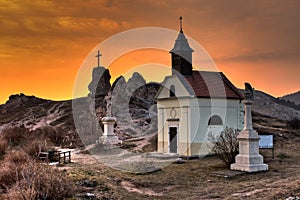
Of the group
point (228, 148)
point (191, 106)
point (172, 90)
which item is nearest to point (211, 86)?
point (191, 106)

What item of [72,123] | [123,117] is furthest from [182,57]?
[72,123]

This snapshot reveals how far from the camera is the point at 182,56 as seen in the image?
25.9m

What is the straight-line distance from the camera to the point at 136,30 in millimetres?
22391

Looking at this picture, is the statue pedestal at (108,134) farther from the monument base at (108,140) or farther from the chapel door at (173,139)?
the chapel door at (173,139)

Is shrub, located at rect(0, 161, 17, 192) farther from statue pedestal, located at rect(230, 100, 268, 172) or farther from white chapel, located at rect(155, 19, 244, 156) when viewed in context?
white chapel, located at rect(155, 19, 244, 156)

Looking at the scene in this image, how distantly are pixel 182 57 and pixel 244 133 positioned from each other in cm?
961

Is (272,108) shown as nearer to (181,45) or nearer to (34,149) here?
(181,45)

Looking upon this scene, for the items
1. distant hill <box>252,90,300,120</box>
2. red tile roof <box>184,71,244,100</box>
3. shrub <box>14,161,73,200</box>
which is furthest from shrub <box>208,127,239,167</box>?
distant hill <box>252,90,300,120</box>

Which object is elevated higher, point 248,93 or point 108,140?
point 248,93

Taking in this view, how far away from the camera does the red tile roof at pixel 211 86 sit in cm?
2457

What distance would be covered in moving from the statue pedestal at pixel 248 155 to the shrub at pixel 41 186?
9463 mm

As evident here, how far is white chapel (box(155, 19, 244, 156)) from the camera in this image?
24.0 metres

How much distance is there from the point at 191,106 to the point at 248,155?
7236 millimetres

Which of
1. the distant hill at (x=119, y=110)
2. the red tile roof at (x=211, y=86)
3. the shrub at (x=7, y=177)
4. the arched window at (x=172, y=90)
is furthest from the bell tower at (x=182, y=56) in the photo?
the shrub at (x=7, y=177)
